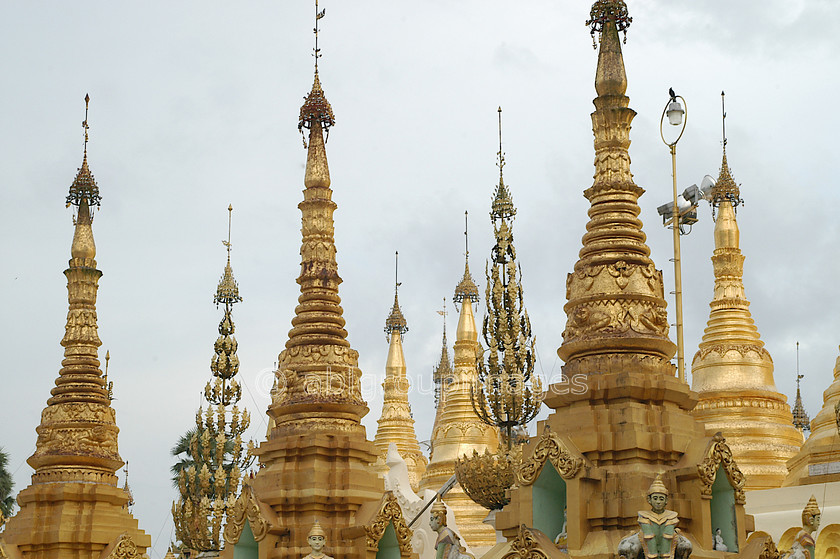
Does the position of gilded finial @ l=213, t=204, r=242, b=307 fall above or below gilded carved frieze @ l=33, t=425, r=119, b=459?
above

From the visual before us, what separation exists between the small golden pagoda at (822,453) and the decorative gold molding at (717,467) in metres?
5.82

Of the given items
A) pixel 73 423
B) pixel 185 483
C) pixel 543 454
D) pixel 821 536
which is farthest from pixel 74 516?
pixel 821 536

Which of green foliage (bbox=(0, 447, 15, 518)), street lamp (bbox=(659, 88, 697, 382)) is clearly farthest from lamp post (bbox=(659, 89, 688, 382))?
green foliage (bbox=(0, 447, 15, 518))

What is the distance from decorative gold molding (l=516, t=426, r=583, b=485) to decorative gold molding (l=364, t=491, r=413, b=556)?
13.1 feet

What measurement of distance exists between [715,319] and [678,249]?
7.34 metres

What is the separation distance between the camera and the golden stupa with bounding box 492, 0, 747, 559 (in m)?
14.8

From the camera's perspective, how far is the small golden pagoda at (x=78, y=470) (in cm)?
2428

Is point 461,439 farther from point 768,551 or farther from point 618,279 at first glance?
point 768,551

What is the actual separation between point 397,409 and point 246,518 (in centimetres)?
2325

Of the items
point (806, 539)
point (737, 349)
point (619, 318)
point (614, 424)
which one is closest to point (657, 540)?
point (614, 424)

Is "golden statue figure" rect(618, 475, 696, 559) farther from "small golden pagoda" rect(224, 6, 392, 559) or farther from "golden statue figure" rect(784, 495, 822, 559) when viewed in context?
"small golden pagoda" rect(224, 6, 392, 559)

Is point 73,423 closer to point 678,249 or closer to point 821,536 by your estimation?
point 678,249

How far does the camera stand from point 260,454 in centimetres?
2003

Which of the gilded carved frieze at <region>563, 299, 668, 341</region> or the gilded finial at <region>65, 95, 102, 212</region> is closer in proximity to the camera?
the gilded carved frieze at <region>563, 299, 668, 341</region>
